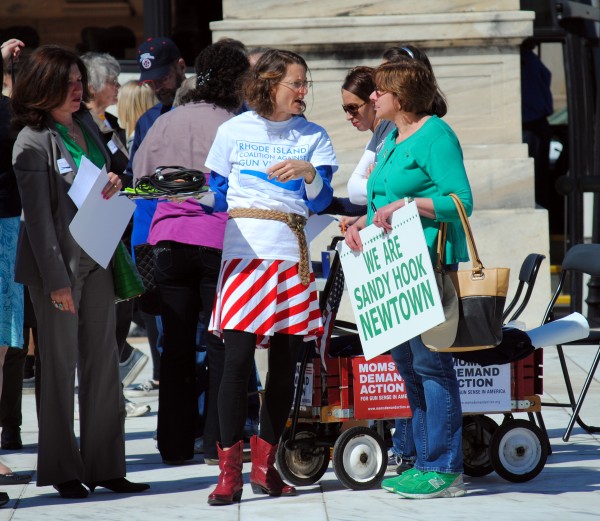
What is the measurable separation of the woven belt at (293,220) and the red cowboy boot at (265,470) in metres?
0.69

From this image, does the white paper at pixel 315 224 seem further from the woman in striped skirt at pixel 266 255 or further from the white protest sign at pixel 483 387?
the white protest sign at pixel 483 387

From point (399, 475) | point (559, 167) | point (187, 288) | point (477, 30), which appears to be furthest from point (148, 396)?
point (559, 167)

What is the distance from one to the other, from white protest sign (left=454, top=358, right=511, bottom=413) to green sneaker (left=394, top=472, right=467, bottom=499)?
46 centimetres

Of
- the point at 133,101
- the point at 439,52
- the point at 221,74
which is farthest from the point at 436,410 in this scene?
the point at 439,52

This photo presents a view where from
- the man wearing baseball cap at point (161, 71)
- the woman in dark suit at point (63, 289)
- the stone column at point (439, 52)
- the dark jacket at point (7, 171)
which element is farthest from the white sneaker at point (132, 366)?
the woman in dark suit at point (63, 289)

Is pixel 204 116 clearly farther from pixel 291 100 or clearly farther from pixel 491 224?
pixel 491 224

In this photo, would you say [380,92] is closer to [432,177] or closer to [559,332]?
[432,177]

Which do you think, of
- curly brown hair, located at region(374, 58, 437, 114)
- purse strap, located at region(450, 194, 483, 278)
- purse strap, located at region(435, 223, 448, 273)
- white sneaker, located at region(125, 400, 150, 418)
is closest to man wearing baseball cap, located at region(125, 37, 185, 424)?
white sneaker, located at region(125, 400, 150, 418)

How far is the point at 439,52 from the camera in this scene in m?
9.23

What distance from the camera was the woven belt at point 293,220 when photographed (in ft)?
16.5

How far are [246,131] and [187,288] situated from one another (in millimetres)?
1000

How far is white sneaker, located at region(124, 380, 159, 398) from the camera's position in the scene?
317 inches

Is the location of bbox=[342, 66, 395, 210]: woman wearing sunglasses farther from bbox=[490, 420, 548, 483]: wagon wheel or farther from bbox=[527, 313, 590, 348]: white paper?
bbox=[490, 420, 548, 483]: wagon wheel

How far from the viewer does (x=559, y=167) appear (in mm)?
11031
